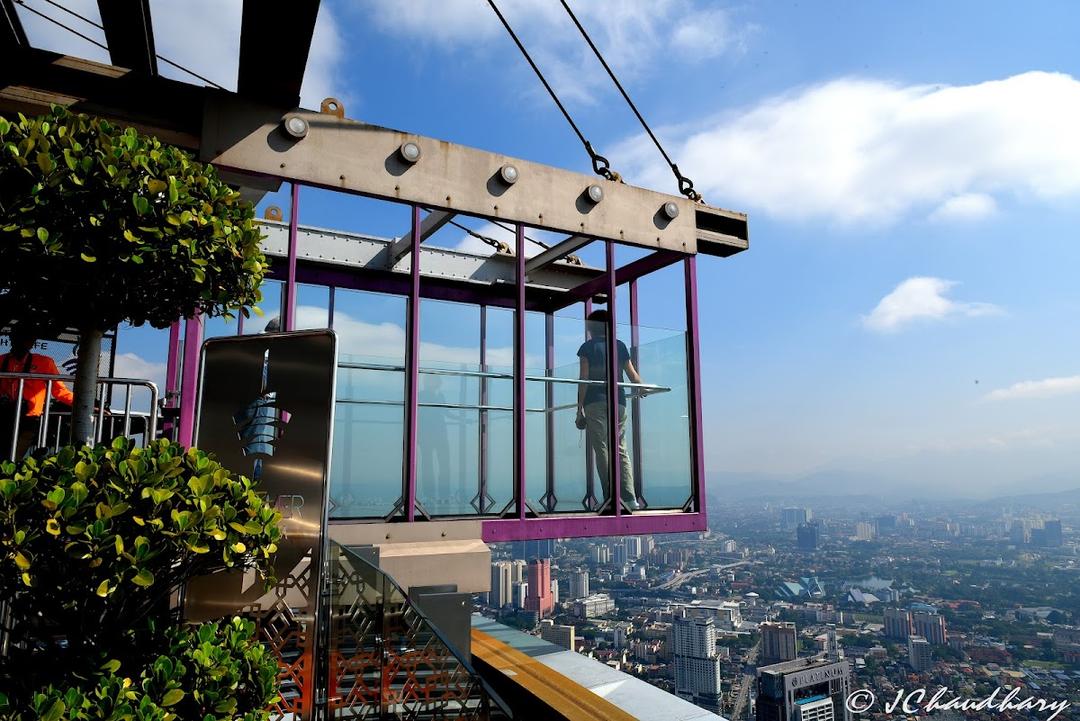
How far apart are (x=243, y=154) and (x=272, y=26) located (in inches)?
42.1

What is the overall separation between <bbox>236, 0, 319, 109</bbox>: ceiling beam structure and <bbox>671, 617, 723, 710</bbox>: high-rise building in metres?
19.7

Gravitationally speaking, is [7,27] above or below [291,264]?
above

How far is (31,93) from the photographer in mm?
4090

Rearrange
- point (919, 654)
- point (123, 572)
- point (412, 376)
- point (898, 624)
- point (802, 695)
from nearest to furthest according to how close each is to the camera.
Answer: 1. point (123, 572)
2. point (412, 376)
3. point (802, 695)
4. point (919, 654)
5. point (898, 624)

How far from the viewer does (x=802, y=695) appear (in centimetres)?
1391

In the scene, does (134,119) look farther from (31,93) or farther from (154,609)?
(154,609)

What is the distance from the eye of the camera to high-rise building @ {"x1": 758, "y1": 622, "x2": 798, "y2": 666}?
2459 cm

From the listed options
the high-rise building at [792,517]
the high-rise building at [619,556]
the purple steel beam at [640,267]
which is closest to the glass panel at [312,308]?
the purple steel beam at [640,267]

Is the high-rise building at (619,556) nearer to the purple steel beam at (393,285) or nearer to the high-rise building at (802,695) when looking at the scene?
the high-rise building at (802,695)

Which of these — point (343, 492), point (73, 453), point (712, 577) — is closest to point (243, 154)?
point (343, 492)

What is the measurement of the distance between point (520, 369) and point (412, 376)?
36.1 inches


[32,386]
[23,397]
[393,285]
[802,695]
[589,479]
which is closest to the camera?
[23,397]

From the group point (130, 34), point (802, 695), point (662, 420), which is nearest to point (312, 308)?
point (130, 34)

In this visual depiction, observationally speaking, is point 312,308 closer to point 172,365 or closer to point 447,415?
point 172,365
